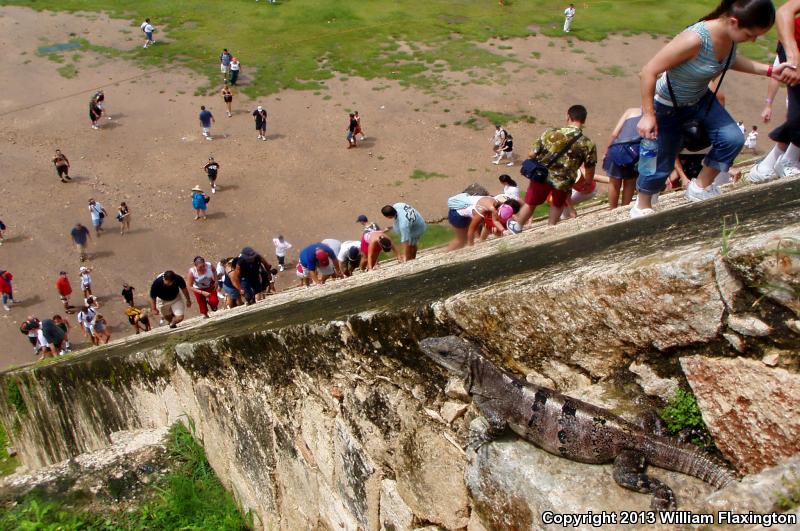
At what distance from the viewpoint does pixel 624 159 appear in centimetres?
720

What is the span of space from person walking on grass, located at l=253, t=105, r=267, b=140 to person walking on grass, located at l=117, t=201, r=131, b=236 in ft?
18.1

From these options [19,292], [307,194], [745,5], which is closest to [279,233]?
[307,194]

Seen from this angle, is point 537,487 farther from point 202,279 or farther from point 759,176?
point 202,279

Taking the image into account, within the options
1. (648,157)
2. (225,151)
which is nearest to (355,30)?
(225,151)

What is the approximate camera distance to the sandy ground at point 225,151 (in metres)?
18.0

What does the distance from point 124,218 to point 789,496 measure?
1839cm

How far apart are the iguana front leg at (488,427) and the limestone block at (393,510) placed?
730mm

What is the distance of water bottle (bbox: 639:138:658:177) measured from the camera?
17.2ft

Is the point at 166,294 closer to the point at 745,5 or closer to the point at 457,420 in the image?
the point at 457,420

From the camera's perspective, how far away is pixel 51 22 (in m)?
31.6

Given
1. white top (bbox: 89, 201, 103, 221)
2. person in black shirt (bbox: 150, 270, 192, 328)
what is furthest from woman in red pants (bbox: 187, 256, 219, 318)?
white top (bbox: 89, 201, 103, 221)

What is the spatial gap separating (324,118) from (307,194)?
5.21m

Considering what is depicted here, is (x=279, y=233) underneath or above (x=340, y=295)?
underneath

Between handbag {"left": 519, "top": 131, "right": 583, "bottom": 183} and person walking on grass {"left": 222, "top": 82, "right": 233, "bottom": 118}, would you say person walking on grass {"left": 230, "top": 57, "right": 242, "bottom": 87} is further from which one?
handbag {"left": 519, "top": 131, "right": 583, "bottom": 183}
